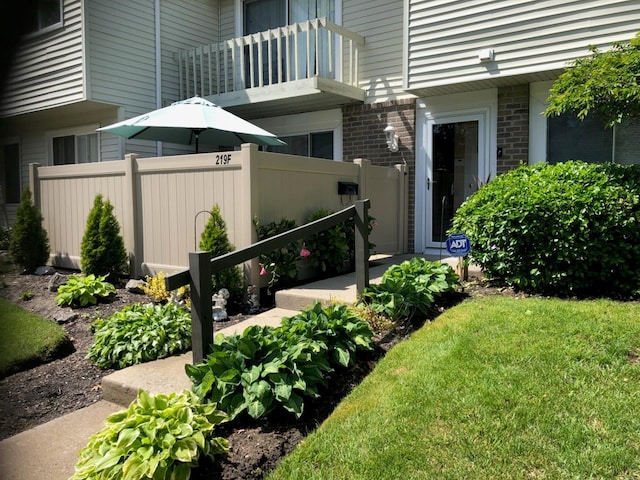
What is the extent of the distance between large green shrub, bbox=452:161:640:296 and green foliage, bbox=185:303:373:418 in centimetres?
211

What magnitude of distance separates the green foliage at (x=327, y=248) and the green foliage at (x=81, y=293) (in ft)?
8.07

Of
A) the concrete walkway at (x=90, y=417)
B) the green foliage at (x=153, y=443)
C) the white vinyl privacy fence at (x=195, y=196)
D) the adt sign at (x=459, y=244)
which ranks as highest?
the white vinyl privacy fence at (x=195, y=196)

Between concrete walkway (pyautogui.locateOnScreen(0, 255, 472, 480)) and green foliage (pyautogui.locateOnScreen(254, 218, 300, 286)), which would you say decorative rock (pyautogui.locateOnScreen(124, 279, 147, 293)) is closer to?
green foliage (pyautogui.locateOnScreen(254, 218, 300, 286))

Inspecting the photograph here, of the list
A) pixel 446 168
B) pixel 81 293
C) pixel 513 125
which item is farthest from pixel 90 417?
pixel 513 125

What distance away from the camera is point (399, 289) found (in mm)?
4375

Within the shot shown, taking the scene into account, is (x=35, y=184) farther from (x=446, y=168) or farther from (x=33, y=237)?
(x=446, y=168)

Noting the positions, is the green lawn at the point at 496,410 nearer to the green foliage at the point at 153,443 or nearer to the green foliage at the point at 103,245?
the green foliage at the point at 153,443

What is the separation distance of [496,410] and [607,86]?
11.9ft

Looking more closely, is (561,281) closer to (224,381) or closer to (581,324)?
(581,324)

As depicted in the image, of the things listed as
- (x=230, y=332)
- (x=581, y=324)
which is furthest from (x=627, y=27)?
(x=230, y=332)

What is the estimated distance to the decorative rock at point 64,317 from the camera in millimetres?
5301

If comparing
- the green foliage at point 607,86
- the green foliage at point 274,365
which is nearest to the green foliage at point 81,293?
the green foliage at point 274,365

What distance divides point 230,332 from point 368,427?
6.56 ft

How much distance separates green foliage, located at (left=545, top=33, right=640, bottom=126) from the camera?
479 cm
